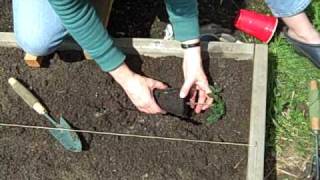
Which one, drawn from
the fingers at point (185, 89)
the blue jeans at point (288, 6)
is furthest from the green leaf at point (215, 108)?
the blue jeans at point (288, 6)

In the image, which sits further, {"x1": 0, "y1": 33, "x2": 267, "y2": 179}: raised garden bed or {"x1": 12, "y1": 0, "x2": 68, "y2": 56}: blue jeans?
{"x1": 12, "y1": 0, "x2": 68, "y2": 56}: blue jeans

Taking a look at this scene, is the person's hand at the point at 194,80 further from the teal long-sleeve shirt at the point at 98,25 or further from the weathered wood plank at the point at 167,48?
the weathered wood plank at the point at 167,48

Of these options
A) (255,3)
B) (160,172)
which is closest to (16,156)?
(160,172)

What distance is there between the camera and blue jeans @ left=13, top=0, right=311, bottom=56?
8.26 ft

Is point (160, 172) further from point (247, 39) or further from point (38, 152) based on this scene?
point (247, 39)

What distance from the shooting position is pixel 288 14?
2.65 meters

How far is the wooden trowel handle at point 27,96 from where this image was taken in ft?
8.21

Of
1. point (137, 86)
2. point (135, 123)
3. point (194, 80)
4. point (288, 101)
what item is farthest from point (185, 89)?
point (288, 101)

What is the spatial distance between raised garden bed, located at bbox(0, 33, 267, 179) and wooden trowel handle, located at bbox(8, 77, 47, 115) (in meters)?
0.05

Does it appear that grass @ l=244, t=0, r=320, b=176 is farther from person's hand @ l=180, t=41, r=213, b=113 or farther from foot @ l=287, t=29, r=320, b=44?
person's hand @ l=180, t=41, r=213, b=113

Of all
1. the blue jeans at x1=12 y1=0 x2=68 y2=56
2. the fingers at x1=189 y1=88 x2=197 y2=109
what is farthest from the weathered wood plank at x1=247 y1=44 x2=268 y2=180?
the blue jeans at x1=12 y1=0 x2=68 y2=56

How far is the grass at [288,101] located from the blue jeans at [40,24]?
0.31m

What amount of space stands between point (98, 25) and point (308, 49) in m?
1.08

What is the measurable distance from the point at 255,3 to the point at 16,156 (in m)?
1.41
